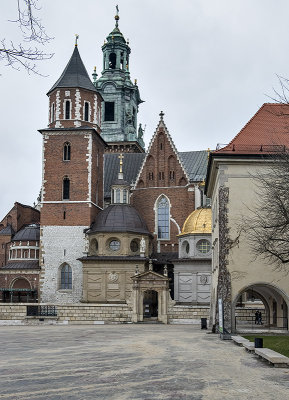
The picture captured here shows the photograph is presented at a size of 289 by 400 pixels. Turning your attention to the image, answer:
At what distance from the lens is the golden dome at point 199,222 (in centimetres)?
4784

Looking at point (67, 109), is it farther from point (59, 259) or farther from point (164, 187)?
point (59, 259)

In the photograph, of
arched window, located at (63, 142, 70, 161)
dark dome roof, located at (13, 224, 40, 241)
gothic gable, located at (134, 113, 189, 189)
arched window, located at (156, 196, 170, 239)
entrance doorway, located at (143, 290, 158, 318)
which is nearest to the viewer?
entrance doorway, located at (143, 290, 158, 318)

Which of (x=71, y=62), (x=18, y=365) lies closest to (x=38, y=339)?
(x=18, y=365)

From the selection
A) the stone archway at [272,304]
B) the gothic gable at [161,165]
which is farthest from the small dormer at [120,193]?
the stone archway at [272,304]

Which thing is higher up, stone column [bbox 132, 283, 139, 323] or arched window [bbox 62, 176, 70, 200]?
arched window [bbox 62, 176, 70, 200]

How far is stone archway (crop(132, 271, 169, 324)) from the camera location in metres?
41.1

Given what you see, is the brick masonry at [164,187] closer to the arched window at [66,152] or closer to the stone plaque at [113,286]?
the stone plaque at [113,286]

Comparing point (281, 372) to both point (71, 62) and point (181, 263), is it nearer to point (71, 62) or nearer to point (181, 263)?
point (181, 263)

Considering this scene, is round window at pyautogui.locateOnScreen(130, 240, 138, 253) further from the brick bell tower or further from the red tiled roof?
the red tiled roof

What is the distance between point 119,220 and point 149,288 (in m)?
8.81

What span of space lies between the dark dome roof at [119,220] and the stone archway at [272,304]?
1758 centimetres

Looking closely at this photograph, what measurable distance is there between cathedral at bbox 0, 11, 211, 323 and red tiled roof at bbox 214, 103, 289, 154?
1647 centimetres

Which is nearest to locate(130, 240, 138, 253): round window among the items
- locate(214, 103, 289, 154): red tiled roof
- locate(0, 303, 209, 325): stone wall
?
locate(0, 303, 209, 325): stone wall

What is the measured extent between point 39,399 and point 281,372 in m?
6.31
